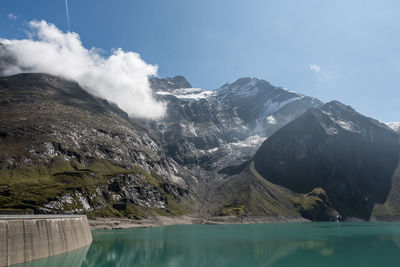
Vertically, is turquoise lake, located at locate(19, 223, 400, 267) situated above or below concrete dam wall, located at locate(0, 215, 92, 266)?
below

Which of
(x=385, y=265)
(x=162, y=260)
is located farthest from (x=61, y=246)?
(x=385, y=265)

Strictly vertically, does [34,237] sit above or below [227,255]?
above

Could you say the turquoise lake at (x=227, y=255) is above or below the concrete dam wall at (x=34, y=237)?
below

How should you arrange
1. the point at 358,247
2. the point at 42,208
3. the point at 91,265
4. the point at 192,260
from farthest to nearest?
1. the point at 42,208
2. the point at 358,247
3. the point at 192,260
4. the point at 91,265

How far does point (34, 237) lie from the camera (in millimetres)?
69938

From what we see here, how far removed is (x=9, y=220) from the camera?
64.2 metres

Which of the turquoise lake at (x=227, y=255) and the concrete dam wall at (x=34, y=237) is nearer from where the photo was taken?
the concrete dam wall at (x=34, y=237)

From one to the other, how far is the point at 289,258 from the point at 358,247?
3695 centimetres

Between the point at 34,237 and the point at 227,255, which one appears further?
the point at 227,255

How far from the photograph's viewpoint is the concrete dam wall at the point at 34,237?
62.0 metres

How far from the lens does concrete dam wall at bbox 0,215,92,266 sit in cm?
6197

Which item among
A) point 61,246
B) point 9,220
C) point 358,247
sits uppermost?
point 9,220

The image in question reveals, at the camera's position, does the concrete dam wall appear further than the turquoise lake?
No

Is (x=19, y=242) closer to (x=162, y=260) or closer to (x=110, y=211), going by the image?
(x=162, y=260)
